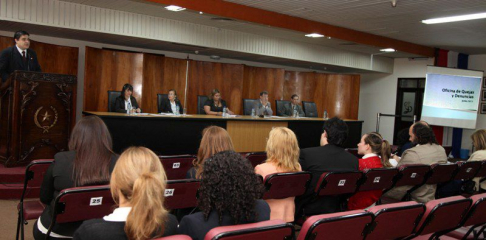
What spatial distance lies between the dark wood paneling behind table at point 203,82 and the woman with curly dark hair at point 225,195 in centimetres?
699

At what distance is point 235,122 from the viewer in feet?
24.4

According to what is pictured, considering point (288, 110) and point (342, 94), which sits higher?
point (342, 94)

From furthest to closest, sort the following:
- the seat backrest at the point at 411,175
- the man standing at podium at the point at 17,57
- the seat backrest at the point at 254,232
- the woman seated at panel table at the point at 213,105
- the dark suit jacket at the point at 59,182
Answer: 1. the woman seated at panel table at the point at 213,105
2. the man standing at podium at the point at 17,57
3. the seat backrest at the point at 411,175
4. the dark suit jacket at the point at 59,182
5. the seat backrest at the point at 254,232

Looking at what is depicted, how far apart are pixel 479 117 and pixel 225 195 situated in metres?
11.4

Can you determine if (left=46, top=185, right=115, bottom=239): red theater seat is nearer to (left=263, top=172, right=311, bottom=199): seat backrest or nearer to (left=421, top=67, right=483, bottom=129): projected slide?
(left=263, top=172, right=311, bottom=199): seat backrest

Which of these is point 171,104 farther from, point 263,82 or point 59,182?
point 59,182

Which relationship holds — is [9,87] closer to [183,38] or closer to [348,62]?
[183,38]

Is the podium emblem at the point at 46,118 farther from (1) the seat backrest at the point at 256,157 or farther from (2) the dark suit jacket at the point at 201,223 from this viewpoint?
(2) the dark suit jacket at the point at 201,223

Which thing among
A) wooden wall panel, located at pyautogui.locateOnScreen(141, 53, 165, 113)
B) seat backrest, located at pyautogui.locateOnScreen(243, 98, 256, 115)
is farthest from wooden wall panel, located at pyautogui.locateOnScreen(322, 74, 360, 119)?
wooden wall panel, located at pyautogui.locateOnScreen(141, 53, 165, 113)

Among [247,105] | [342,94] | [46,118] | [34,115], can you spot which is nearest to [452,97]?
[342,94]

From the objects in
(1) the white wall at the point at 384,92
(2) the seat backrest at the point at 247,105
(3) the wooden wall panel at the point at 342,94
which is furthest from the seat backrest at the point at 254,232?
(1) the white wall at the point at 384,92

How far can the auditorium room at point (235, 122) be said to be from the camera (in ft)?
5.69

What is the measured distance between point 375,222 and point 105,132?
5.21ft

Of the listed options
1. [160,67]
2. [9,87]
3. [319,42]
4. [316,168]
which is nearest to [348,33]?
[319,42]
